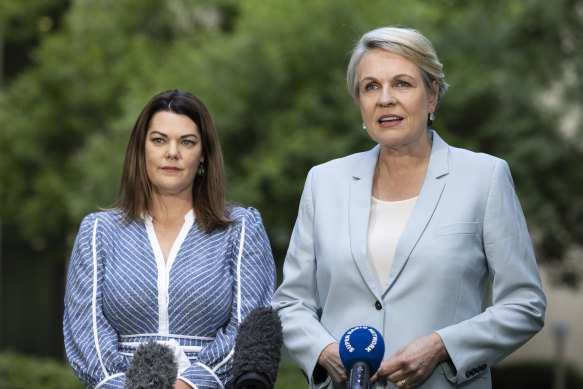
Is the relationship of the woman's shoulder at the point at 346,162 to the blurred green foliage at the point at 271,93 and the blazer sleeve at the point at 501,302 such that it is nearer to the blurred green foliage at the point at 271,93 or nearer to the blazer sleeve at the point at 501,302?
the blazer sleeve at the point at 501,302

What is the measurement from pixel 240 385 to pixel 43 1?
14252 millimetres

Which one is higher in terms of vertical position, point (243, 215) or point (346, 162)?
point (346, 162)

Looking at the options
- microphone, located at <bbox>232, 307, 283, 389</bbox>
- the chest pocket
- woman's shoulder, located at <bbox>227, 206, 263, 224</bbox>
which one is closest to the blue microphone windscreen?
microphone, located at <bbox>232, 307, 283, 389</bbox>

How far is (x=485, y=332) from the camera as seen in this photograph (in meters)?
3.36

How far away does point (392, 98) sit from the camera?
3562mm

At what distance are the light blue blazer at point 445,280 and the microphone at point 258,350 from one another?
174 mm

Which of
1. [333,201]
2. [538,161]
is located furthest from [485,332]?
[538,161]

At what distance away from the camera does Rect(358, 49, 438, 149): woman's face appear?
357cm

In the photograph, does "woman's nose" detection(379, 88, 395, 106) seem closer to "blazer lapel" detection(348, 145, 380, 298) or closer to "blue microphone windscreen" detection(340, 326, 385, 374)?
"blazer lapel" detection(348, 145, 380, 298)

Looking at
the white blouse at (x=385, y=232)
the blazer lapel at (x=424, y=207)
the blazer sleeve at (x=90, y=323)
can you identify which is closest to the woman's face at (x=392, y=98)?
the blazer lapel at (x=424, y=207)

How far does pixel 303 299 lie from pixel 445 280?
1.95 ft

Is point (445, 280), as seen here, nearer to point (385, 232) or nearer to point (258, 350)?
point (385, 232)

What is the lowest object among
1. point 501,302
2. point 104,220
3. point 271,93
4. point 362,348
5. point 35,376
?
point 35,376

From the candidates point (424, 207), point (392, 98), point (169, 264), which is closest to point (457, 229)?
point (424, 207)
